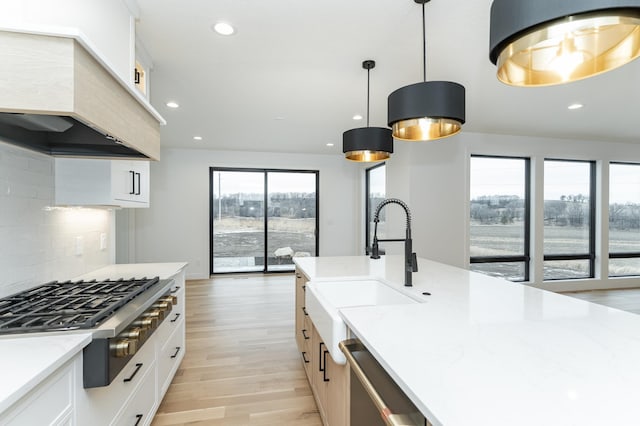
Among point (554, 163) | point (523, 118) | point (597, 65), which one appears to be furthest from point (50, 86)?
point (554, 163)

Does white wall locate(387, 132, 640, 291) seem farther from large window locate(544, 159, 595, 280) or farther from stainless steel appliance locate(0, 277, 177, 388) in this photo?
stainless steel appliance locate(0, 277, 177, 388)

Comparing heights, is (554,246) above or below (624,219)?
below

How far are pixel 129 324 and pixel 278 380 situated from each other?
4.74 ft

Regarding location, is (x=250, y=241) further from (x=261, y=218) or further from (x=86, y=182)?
(x=86, y=182)

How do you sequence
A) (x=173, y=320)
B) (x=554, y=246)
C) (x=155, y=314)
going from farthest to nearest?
1. (x=554, y=246)
2. (x=173, y=320)
3. (x=155, y=314)

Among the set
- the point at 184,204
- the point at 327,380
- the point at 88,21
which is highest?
the point at 88,21

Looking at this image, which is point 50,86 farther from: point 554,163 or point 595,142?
point 595,142

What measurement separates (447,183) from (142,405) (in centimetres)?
442

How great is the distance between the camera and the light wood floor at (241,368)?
2.02 meters

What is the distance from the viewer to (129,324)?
137 centimetres

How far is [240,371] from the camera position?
2547mm

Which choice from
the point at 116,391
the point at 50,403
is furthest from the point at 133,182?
the point at 50,403

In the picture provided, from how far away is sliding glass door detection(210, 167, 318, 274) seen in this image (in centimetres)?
618

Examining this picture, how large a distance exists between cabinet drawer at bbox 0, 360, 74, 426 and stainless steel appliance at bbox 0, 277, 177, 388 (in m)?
0.09
